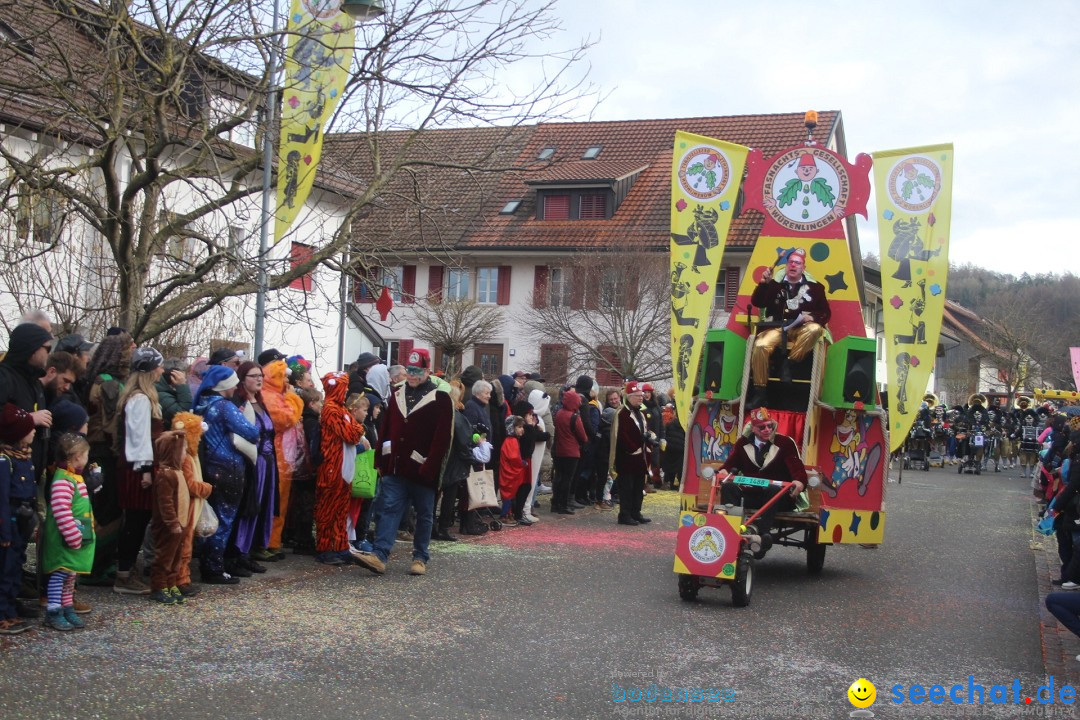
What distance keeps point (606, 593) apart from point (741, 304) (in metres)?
4.24

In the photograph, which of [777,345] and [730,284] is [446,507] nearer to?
[777,345]

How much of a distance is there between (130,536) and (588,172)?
34.3m

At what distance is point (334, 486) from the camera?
1096cm

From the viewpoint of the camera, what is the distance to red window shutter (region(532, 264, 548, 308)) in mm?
40000

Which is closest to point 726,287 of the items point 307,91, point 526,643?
point 307,91

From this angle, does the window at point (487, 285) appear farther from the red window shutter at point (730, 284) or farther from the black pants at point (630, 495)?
the black pants at point (630, 495)

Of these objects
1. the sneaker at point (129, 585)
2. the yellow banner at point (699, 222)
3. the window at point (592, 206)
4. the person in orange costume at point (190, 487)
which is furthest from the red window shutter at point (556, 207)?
the sneaker at point (129, 585)

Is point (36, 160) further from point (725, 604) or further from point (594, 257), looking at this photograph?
point (594, 257)

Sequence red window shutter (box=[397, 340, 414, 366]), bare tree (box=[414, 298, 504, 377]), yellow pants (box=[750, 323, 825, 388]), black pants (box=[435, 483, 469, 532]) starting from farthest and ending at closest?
1. red window shutter (box=[397, 340, 414, 366])
2. bare tree (box=[414, 298, 504, 377])
3. black pants (box=[435, 483, 469, 532])
4. yellow pants (box=[750, 323, 825, 388])

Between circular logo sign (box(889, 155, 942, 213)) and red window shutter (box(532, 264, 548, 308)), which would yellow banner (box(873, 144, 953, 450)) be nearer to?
circular logo sign (box(889, 155, 942, 213))

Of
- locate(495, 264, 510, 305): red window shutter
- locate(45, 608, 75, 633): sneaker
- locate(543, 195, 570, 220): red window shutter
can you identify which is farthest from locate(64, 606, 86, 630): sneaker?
locate(543, 195, 570, 220): red window shutter

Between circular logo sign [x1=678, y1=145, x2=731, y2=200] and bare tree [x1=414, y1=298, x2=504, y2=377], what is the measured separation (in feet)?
75.2

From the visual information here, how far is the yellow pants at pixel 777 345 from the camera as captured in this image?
11906 mm

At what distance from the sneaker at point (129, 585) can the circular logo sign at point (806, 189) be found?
308 inches
